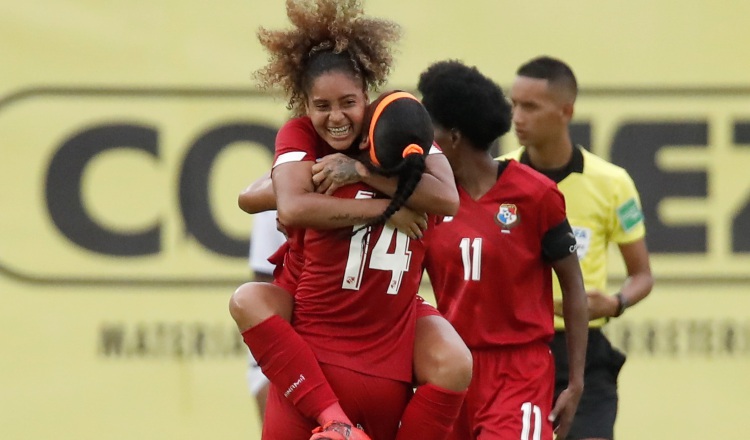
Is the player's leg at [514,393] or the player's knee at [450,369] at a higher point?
the player's knee at [450,369]

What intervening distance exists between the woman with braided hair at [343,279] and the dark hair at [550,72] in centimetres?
191

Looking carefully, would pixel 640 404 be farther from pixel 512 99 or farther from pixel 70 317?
pixel 70 317

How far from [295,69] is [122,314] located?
146 inches

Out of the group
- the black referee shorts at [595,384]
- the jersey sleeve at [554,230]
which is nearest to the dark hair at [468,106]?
the jersey sleeve at [554,230]

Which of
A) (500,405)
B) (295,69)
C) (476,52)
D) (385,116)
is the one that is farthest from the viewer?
(476,52)

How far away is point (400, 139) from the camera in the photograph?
13.5ft

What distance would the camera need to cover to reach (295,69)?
439 centimetres

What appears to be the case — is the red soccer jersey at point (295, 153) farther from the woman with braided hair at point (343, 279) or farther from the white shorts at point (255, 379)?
the white shorts at point (255, 379)

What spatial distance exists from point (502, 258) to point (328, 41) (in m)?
1.22

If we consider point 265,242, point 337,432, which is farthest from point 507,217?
point 265,242

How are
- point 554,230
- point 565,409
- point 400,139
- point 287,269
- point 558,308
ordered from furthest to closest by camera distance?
point 558,308 < point 565,409 < point 554,230 < point 287,269 < point 400,139

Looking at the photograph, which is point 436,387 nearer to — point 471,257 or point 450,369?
point 450,369

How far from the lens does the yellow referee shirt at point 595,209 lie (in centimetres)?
602

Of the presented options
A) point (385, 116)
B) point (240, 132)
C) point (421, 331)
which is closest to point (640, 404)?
point (240, 132)
